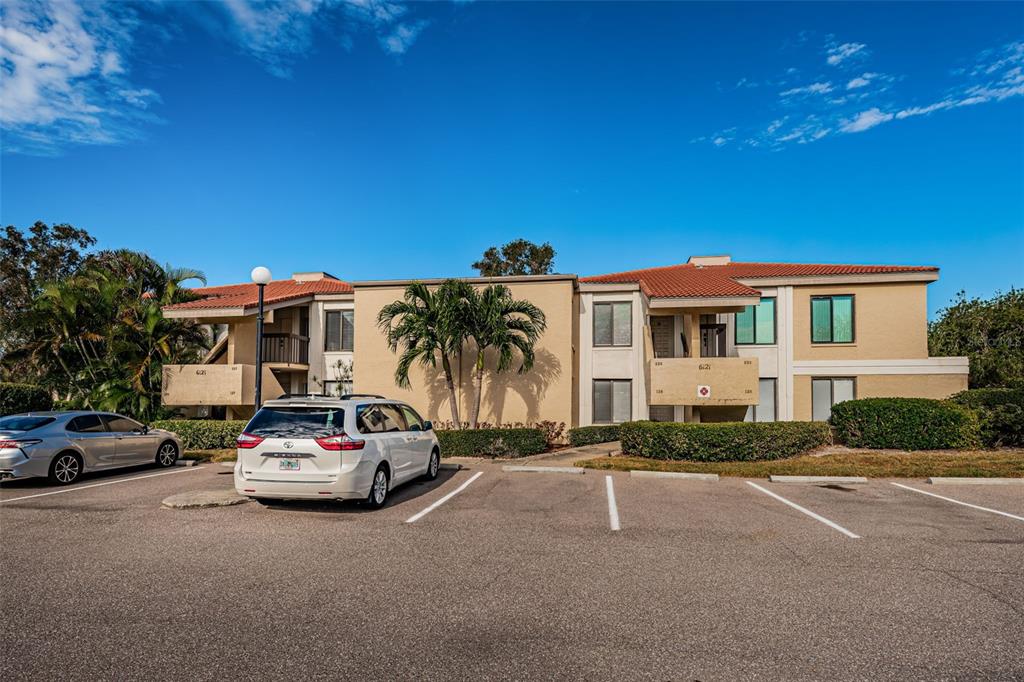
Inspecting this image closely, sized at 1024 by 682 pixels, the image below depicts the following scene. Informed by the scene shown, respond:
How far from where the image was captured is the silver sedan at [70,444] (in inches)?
411

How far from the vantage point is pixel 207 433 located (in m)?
17.4

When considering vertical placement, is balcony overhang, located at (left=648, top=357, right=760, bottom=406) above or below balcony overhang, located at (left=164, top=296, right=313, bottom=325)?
below

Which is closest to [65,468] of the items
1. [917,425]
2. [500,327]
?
[500,327]

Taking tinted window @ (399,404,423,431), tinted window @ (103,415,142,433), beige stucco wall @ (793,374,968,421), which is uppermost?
beige stucco wall @ (793,374,968,421)

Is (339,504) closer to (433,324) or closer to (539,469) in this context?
(539,469)

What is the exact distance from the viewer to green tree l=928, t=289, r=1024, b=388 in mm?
25688

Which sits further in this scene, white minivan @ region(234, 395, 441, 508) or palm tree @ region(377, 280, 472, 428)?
palm tree @ region(377, 280, 472, 428)

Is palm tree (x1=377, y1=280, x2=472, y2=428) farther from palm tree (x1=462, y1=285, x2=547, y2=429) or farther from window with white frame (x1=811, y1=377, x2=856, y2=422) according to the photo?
window with white frame (x1=811, y1=377, x2=856, y2=422)

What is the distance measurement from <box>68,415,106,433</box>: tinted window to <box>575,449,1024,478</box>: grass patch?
10.4 meters

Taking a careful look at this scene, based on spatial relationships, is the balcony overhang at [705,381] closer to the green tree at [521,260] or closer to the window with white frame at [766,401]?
the window with white frame at [766,401]

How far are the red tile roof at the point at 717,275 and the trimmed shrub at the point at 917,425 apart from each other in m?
4.87

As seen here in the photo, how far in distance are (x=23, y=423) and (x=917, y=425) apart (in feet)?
66.6

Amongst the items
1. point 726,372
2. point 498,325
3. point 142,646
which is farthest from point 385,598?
point 726,372

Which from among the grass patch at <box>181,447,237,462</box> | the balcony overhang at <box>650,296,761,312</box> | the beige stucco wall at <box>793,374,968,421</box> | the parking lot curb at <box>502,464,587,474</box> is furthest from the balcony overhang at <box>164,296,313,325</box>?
the beige stucco wall at <box>793,374,968,421</box>
